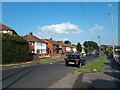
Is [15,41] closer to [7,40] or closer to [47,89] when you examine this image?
[7,40]

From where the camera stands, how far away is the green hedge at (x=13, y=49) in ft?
102

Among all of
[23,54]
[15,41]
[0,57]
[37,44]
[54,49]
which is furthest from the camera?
[54,49]

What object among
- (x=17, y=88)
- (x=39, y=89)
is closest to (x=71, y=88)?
(x=39, y=89)

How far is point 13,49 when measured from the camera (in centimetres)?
3322

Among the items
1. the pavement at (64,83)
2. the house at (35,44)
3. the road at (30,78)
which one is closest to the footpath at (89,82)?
the pavement at (64,83)

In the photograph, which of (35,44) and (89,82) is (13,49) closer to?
(89,82)

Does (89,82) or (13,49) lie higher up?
(13,49)

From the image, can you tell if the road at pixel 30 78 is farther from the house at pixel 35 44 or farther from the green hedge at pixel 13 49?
the house at pixel 35 44

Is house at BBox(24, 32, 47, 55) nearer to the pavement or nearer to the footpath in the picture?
the footpath

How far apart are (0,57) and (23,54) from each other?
7389 mm

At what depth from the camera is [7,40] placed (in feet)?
104

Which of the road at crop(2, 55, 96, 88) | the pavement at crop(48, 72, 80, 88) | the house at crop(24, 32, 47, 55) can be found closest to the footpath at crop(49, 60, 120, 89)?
the pavement at crop(48, 72, 80, 88)

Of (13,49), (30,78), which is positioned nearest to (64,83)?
(30,78)

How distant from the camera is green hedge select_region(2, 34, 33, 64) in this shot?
3098cm
